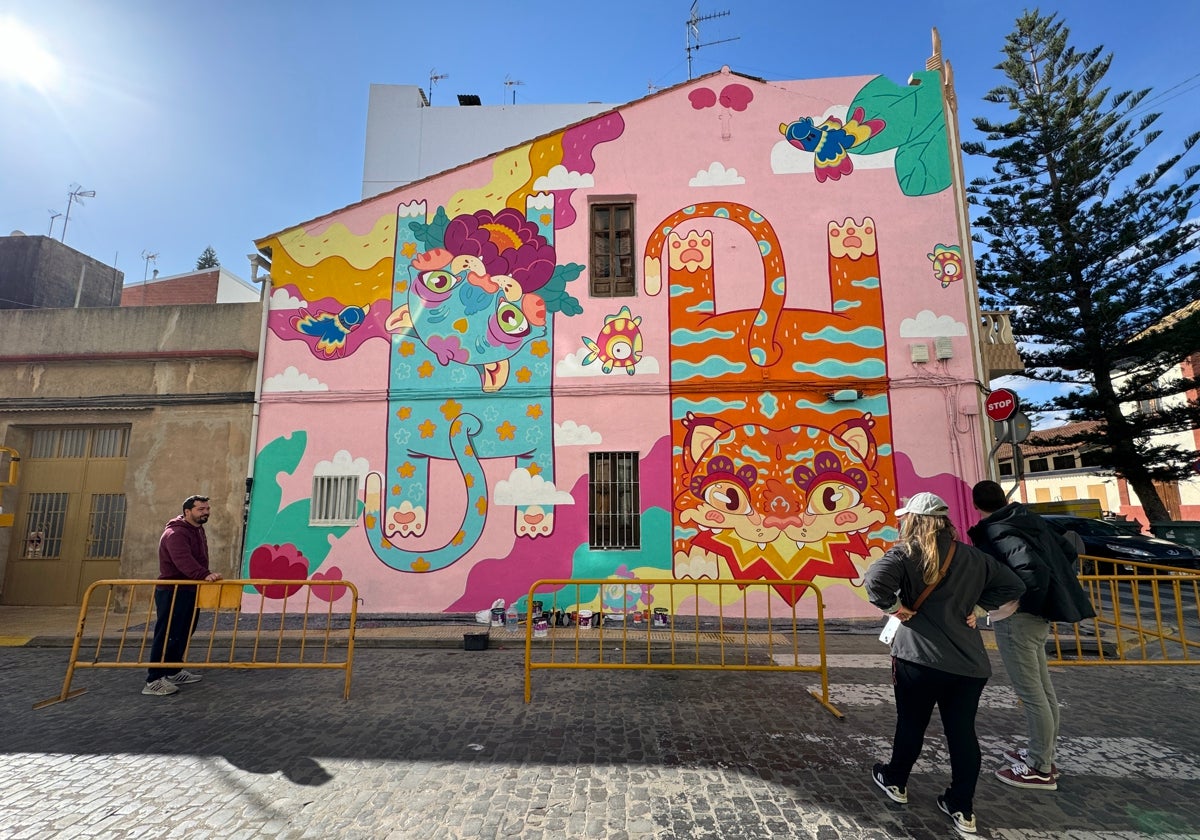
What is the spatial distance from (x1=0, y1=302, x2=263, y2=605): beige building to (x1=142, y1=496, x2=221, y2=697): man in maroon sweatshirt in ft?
11.2

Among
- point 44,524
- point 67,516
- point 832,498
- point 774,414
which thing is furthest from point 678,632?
point 44,524

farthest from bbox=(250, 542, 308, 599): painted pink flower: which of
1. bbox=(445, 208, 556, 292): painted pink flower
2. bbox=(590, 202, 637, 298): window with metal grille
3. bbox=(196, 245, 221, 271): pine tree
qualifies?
bbox=(196, 245, 221, 271): pine tree

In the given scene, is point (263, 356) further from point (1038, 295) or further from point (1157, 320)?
point (1157, 320)

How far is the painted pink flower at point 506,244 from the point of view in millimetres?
9398

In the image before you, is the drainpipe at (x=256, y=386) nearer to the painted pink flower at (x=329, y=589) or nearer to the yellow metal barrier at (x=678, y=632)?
the painted pink flower at (x=329, y=589)

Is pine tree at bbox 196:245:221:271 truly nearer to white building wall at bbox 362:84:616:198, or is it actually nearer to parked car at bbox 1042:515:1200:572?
white building wall at bbox 362:84:616:198

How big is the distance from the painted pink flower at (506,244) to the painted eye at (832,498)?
5494 millimetres

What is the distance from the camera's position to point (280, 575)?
28.7ft

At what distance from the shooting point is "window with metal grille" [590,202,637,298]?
9391 millimetres

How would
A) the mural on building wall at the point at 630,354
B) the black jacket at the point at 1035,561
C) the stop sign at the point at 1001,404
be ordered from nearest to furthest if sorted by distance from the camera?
the black jacket at the point at 1035,561 → the stop sign at the point at 1001,404 → the mural on building wall at the point at 630,354

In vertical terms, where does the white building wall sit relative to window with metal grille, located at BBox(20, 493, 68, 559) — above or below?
above

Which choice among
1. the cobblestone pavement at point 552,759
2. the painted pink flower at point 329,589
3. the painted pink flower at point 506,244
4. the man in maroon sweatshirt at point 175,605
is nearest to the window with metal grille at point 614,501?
the cobblestone pavement at point 552,759

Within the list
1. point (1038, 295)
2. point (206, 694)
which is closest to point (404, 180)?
point (206, 694)

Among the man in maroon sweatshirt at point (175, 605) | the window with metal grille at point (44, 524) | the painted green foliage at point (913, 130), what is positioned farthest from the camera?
the window with metal grille at point (44, 524)
